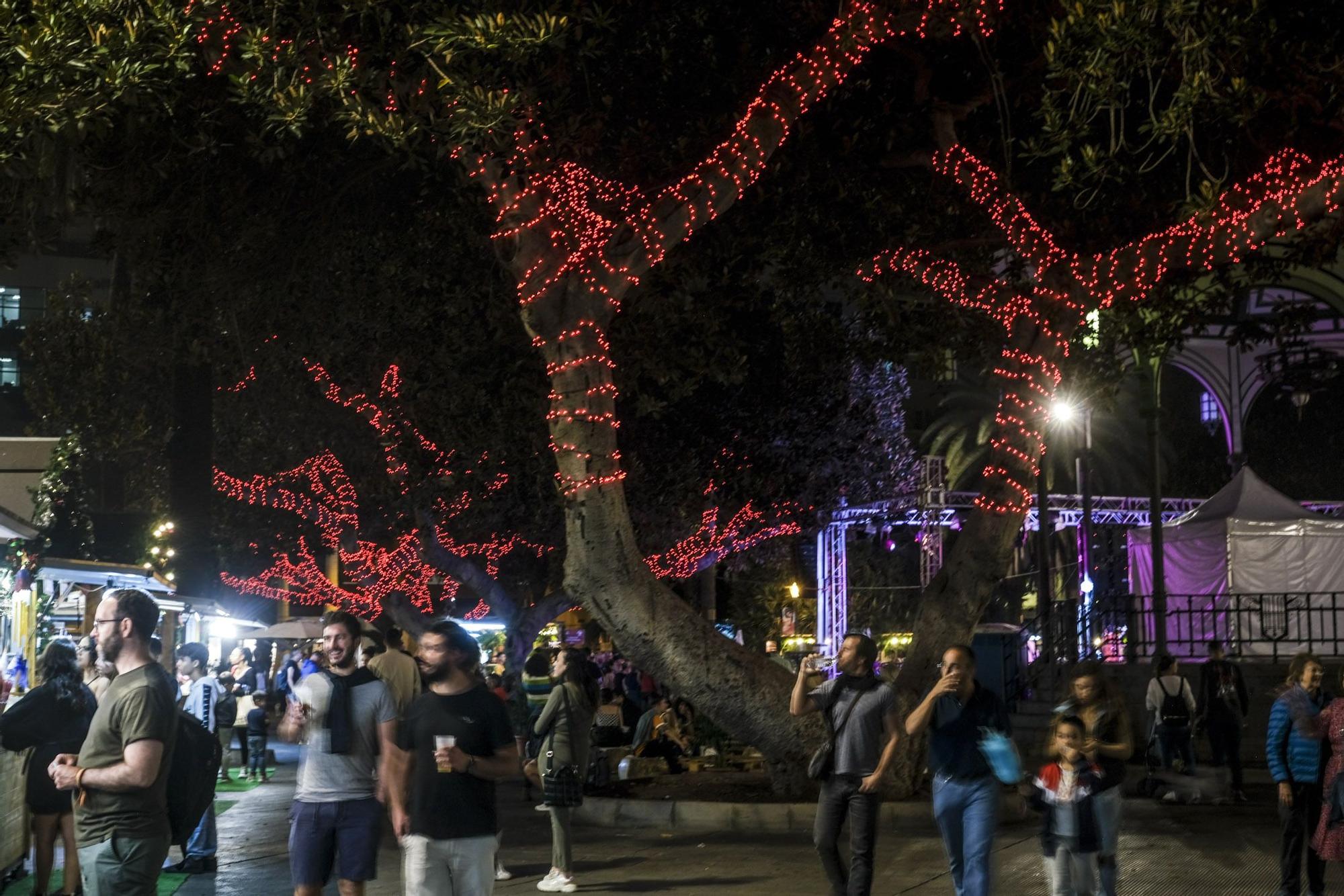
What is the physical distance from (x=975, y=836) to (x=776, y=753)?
694 centimetres

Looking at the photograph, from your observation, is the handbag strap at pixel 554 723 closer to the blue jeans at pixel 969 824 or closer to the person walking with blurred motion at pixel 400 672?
the person walking with blurred motion at pixel 400 672

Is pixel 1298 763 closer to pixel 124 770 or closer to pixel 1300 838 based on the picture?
pixel 1300 838

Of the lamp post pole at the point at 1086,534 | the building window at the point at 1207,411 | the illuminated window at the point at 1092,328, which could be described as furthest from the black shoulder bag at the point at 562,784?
the building window at the point at 1207,411

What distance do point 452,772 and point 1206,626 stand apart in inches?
793

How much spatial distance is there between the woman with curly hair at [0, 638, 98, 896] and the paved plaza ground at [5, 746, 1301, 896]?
1427mm

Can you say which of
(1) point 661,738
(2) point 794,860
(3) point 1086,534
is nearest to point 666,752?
(1) point 661,738

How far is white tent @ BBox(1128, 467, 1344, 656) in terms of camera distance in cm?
2305

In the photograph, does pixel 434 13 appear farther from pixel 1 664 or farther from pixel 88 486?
pixel 88 486

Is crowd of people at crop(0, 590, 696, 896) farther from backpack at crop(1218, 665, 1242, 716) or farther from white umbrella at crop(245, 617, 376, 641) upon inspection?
white umbrella at crop(245, 617, 376, 641)

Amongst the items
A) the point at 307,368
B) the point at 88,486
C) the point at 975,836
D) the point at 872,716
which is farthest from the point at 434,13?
the point at 88,486

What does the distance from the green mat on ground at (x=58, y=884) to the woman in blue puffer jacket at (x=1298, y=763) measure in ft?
24.2

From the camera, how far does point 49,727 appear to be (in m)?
9.12

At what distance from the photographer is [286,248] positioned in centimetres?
1689

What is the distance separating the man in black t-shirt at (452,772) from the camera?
6133 mm
